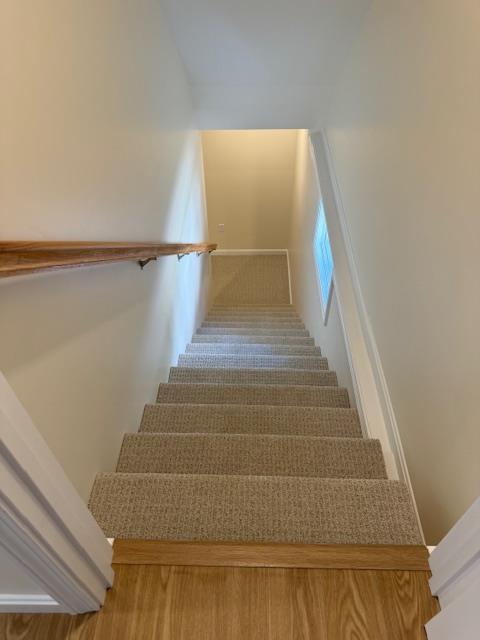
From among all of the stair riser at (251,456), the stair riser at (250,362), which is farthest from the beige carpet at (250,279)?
the stair riser at (251,456)

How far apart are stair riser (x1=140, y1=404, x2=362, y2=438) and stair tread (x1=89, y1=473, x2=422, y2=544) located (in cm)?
56

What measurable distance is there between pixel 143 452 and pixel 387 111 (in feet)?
5.98

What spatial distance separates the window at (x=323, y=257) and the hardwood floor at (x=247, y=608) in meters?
2.15

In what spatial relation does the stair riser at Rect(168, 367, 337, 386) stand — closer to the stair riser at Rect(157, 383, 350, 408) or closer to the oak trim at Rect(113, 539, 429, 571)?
the stair riser at Rect(157, 383, 350, 408)

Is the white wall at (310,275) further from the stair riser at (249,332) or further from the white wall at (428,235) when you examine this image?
the white wall at (428,235)

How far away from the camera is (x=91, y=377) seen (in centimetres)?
134

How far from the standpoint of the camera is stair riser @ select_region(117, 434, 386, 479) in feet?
5.26

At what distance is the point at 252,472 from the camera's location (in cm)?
158

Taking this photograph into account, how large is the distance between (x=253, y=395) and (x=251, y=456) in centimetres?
64

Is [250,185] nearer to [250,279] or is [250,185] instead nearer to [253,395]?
[250,279]

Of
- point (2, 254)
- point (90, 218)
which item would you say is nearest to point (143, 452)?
point (90, 218)

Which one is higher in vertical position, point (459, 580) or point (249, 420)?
point (459, 580)

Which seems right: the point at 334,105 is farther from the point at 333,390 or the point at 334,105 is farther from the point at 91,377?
the point at 91,377

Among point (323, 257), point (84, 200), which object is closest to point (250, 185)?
point (323, 257)
